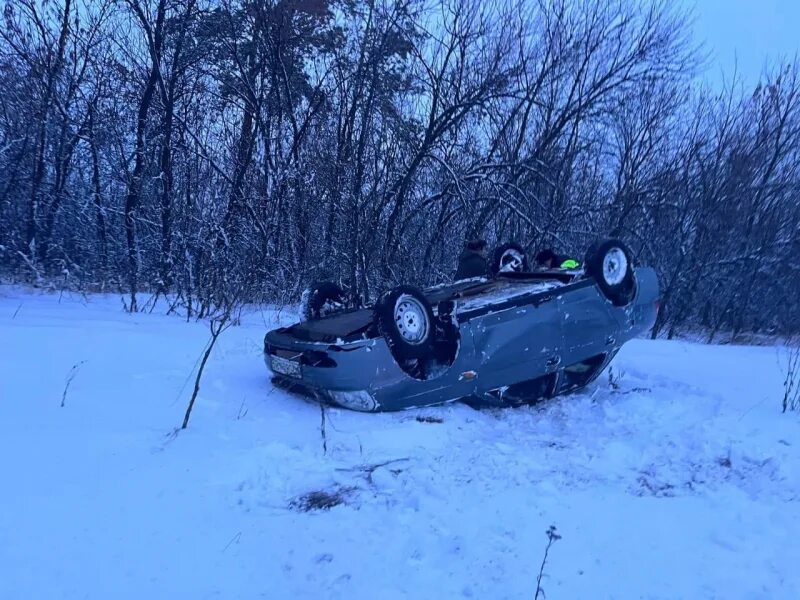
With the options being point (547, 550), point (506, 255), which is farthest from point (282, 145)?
point (547, 550)

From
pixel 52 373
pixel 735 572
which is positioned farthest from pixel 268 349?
pixel 735 572

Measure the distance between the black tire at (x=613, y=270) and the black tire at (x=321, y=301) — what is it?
2558 millimetres

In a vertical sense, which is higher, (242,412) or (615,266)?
(615,266)

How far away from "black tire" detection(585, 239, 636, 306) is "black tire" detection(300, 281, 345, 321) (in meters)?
2.56

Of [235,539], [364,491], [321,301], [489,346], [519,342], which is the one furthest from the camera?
[321,301]

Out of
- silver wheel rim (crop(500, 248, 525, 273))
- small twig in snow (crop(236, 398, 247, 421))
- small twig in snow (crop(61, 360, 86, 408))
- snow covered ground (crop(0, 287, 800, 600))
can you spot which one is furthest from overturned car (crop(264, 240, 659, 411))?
small twig in snow (crop(61, 360, 86, 408))

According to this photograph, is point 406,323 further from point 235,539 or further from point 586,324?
point 235,539

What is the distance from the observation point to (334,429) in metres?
4.41

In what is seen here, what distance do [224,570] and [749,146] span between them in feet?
60.5

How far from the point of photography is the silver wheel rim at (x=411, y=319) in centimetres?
462

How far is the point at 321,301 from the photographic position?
610cm

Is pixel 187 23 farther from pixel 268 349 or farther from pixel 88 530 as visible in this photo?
pixel 88 530

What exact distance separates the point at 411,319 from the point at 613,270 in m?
2.37

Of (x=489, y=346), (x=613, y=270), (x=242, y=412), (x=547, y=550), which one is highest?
(x=613, y=270)
